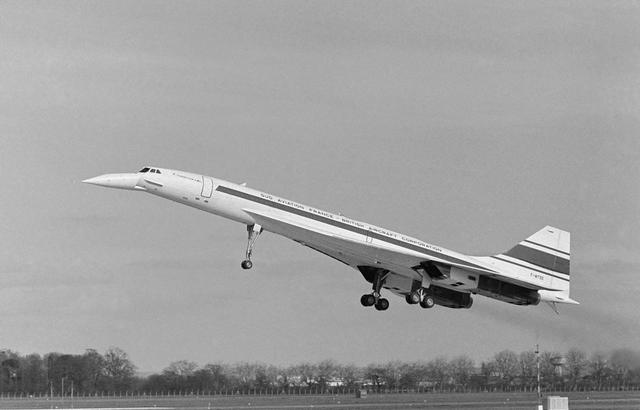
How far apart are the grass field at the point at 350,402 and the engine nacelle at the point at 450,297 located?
13.5ft

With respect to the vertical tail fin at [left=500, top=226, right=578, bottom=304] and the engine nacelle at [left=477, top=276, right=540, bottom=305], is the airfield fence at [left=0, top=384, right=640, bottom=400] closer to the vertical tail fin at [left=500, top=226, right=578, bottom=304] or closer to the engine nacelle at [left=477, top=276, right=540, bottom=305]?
the vertical tail fin at [left=500, top=226, right=578, bottom=304]

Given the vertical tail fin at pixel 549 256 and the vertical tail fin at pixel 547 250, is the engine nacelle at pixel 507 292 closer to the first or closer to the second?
the vertical tail fin at pixel 549 256

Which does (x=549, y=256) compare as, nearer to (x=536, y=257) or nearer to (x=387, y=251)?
(x=536, y=257)

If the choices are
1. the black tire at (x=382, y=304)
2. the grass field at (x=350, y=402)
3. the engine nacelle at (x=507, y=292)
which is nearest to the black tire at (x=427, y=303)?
the black tire at (x=382, y=304)

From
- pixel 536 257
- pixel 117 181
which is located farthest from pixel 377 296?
pixel 117 181

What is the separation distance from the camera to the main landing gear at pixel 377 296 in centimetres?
4459

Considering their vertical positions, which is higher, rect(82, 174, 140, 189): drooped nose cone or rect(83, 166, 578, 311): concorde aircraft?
rect(82, 174, 140, 189): drooped nose cone

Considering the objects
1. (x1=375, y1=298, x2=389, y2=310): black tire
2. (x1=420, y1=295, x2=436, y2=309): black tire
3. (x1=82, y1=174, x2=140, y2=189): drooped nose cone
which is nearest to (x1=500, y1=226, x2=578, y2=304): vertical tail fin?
(x1=420, y1=295, x2=436, y2=309): black tire

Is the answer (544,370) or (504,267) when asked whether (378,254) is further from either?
(544,370)

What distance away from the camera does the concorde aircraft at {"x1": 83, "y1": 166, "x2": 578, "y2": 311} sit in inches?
1478

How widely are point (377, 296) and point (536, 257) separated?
6.49 m

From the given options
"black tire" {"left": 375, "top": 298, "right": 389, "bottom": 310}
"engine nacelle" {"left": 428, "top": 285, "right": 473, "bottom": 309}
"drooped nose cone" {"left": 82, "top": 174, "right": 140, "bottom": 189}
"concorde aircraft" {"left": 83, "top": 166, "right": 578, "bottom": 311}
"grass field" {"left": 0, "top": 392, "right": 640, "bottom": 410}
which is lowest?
"grass field" {"left": 0, "top": 392, "right": 640, "bottom": 410}

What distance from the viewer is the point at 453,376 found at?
201 feet

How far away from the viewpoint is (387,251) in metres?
41.5
